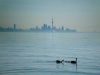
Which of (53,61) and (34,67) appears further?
A: (53,61)

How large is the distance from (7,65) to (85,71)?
2863mm

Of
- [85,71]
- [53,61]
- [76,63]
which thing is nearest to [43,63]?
[53,61]

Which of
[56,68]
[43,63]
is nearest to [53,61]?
[43,63]

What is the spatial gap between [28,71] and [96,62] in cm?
314

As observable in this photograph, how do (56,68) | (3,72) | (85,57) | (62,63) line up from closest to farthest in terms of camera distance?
(3,72)
(56,68)
(62,63)
(85,57)

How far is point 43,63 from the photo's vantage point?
1004 centimetres

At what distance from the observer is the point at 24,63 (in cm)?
998

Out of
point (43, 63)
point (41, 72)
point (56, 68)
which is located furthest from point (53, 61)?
point (41, 72)

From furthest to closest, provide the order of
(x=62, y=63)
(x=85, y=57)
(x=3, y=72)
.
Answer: (x=85, y=57) → (x=62, y=63) → (x=3, y=72)

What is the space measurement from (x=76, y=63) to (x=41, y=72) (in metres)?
2.09

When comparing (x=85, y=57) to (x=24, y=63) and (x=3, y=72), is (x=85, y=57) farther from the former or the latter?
(x=3, y=72)

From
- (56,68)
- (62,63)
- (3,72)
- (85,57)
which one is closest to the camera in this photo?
(3,72)

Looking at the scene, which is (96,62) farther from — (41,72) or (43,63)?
(41,72)

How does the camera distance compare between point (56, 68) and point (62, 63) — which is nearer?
point (56, 68)
